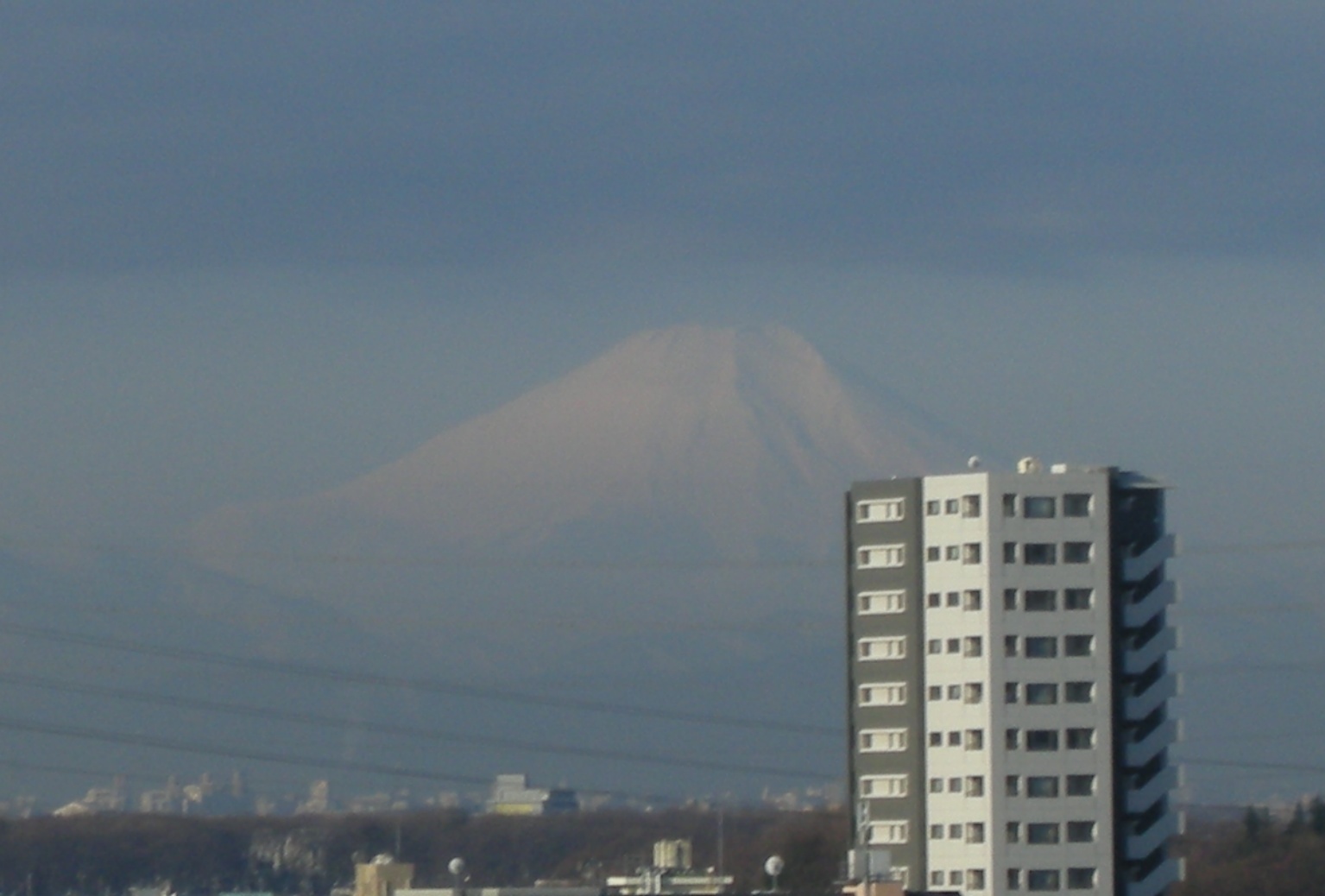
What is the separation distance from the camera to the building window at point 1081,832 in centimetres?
13662

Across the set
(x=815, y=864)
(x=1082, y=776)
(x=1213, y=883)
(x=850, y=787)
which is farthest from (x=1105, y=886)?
(x=1213, y=883)

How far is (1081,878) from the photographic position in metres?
136

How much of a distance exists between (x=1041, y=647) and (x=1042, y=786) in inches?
284

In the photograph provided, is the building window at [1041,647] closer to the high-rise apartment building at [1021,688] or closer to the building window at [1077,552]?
the high-rise apartment building at [1021,688]

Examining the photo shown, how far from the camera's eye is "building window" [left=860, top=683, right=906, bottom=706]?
463 ft

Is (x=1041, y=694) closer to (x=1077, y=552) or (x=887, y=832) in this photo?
(x=1077, y=552)

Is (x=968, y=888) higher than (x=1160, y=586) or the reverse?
the reverse

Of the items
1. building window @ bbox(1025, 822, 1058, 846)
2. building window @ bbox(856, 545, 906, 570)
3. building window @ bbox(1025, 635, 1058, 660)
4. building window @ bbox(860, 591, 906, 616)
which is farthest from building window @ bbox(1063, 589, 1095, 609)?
building window @ bbox(1025, 822, 1058, 846)

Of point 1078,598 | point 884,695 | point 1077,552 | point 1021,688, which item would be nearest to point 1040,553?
point 1077,552

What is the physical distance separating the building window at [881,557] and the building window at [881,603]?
4.65 feet

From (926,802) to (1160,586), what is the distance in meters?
17.1

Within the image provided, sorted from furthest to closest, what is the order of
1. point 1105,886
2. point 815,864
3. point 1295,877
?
point 1295,877, point 815,864, point 1105,886

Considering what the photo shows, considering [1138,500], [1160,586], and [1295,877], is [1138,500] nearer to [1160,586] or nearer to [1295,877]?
[1160,586]

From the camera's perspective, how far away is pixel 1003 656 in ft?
457
